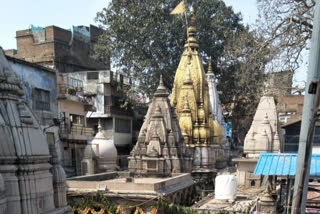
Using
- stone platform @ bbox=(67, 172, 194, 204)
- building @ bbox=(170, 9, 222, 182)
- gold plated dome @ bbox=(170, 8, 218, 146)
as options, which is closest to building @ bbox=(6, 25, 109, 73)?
gold plated dome @ bbox=(170, 8, 218, 146)

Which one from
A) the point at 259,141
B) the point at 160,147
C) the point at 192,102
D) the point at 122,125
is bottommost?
the point at 160,147

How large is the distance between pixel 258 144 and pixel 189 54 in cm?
811

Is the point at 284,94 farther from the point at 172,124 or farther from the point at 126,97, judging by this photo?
→ the point at 126,97

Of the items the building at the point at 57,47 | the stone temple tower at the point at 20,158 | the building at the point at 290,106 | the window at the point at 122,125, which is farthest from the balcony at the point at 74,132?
the stone temple tower at the point at 20,158

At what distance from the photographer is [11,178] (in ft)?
14.4

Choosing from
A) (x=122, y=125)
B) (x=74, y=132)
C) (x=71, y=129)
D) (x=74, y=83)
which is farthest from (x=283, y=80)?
(x=122, y=125)

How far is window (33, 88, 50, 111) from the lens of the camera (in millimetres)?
17797

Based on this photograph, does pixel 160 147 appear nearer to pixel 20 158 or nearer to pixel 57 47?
pixel 20 158

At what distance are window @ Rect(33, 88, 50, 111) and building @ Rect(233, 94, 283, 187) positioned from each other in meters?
10.3

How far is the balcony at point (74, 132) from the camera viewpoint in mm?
21328

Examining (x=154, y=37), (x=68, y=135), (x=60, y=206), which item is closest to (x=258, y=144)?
(x=68, y=135)

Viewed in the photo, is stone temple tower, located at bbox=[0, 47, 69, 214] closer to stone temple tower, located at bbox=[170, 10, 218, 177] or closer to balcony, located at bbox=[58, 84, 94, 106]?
stone temple tower, located at bbox=[170, 10, 218, 177]

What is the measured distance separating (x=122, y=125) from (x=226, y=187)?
1861 centimetres

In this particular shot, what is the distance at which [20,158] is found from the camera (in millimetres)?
4480
